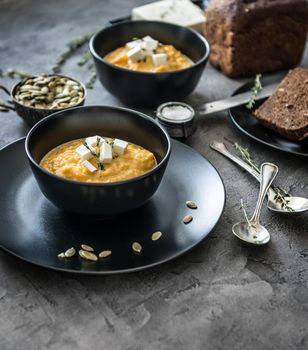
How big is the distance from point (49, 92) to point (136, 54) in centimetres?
43

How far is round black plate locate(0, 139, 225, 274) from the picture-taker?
1.76 metres

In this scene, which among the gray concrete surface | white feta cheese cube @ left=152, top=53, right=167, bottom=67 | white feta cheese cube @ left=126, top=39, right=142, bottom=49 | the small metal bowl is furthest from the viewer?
white feta cheese cube @ left=126, top=39, right=142, bottom=49

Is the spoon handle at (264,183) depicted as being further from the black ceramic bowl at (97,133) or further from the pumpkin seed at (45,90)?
the pumpkin seed at (45,90)

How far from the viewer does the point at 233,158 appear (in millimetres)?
2373

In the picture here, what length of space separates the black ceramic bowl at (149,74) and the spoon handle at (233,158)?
34 cm

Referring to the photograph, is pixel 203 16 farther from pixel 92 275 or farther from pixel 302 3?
pixel 92 275

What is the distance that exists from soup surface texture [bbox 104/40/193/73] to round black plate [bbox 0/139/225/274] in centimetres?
63

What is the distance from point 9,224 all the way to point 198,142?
3.18 feet

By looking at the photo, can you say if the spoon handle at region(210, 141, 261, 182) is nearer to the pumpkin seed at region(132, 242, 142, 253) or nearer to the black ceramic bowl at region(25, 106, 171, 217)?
the black ceramic bowl at region(25, 106, 171, 217)

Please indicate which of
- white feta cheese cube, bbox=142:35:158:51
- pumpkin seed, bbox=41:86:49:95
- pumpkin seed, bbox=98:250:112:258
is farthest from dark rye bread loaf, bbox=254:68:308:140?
pumpkin seed, bbox=98:250:112:258

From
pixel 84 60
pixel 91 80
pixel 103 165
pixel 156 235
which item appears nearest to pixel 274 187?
pixel 156 235

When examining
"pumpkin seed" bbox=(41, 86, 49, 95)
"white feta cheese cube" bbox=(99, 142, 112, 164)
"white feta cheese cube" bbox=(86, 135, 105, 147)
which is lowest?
"pumpkin seed" bbox=(41, 86, 49, 95)

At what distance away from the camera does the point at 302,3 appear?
2975mm

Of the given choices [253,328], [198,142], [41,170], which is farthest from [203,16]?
[253,328]
